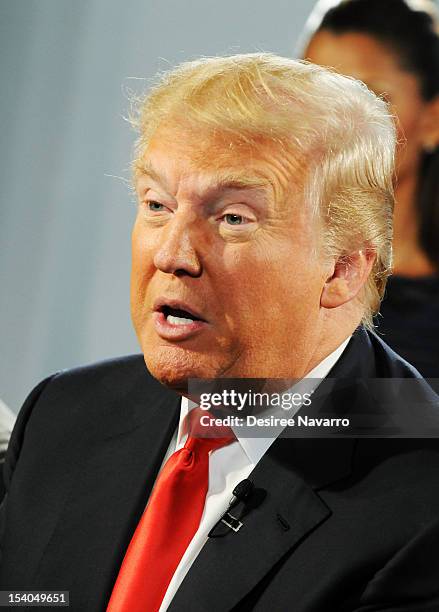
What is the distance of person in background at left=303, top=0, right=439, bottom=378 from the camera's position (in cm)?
218

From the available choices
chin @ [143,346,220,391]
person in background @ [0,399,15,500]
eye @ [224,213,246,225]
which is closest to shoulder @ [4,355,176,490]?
person in background @ [0,399,15,500]

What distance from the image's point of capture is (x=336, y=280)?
4.25 feet

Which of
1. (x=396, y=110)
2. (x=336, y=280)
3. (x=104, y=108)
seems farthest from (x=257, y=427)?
(x=104, y=108)

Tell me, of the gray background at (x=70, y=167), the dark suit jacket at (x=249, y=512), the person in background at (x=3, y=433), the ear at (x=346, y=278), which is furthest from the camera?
the gray background at (x=70, y=167)

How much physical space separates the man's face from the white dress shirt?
0.38ft

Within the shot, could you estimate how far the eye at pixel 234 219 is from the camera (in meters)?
1.22

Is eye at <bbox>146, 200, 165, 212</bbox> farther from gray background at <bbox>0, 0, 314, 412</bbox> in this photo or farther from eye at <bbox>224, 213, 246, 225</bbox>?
gray background at <bbox>0, 0, 314, 412</bbox>

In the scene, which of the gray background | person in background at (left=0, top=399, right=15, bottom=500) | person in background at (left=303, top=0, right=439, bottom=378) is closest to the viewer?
person in background at (left=0, top=399, right=15, bottom=500)

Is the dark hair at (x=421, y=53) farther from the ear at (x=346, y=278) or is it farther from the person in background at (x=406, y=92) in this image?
the ear at (x=346, y=278)

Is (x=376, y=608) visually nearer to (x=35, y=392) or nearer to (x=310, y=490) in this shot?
(x=310, y=490)

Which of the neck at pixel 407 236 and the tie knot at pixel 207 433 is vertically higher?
the neck at pixel 407 236

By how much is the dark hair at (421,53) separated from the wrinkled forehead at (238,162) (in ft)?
3.44

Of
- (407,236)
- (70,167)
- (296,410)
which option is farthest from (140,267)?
(70,167)

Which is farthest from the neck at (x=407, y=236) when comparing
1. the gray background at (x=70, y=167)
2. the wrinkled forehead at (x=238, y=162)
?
the wrinkled forehead at (x=238, y=162)
